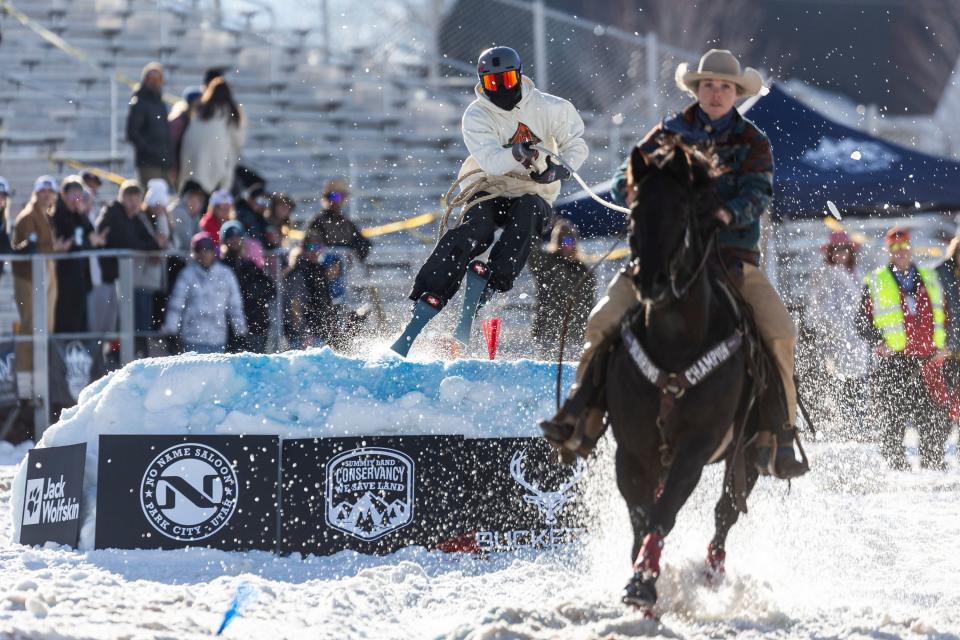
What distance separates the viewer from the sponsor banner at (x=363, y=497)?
841 centimetres

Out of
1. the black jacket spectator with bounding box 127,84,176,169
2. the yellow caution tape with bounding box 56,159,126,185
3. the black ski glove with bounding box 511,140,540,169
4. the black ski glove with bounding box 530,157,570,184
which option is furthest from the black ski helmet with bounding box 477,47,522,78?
the yellow caution tape with bounding box 56,159,126,185

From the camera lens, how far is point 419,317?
9.34 meters

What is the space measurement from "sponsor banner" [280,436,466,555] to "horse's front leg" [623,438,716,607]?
2314mm

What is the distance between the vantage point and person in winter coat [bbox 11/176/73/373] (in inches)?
544

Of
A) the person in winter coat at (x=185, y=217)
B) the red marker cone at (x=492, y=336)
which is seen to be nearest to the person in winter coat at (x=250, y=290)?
the person in winter coat at (x=185, y=217)

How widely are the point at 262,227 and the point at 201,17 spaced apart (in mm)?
11394

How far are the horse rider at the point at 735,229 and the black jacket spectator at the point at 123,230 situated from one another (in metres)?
8.13

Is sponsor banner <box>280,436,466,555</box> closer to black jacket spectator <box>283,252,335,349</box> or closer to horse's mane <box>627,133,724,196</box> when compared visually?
horse's mane <box>627,133,724,196</box>

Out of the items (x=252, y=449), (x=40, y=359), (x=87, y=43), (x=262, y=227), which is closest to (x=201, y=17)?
(x=87, y=43)

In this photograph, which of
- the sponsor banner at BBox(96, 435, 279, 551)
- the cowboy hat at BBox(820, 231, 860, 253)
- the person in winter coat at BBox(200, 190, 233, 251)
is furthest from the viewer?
the person in winter coat at BBox(200, 190, 233, 251)

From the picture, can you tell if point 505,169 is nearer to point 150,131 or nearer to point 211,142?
point 211,142

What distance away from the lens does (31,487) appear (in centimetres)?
873

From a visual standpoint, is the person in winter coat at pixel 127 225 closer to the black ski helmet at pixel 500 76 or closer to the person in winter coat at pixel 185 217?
the person in winter coat at pixel 185 217

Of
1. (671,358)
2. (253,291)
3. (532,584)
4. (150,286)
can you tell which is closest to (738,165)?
(671,358)
